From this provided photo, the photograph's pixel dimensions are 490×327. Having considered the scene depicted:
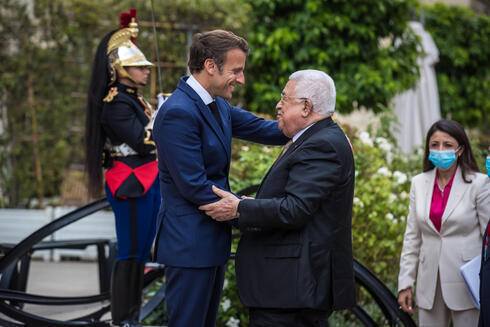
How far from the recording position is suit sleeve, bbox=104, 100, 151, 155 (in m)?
3.77

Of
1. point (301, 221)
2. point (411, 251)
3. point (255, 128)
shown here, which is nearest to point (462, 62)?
point (411, 251)

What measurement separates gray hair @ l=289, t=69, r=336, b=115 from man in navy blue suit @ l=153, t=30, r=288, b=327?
0.29 metres

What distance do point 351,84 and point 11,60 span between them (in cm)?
435

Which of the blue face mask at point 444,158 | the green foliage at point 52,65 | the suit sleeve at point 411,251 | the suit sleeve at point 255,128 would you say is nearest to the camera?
the suit sleeve at point 255,128

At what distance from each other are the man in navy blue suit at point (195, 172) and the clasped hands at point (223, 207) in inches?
0.9

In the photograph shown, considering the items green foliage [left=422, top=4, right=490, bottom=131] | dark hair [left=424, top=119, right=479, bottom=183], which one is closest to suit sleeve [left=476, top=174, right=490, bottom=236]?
dark hair [left=424, top=119, right=479, bottom=183]

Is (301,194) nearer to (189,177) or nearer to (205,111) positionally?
(189,177)

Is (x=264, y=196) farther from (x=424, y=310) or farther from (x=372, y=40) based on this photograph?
(x=372, y=40)

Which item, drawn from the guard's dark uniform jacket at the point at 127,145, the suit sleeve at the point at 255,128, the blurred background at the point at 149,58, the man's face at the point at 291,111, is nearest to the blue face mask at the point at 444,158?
the suit sleeve at the point at 255,128

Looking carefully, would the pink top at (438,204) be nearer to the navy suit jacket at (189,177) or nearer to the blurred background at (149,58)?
the navy suit jacket at (189,177)

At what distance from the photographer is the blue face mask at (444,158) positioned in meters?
3.49

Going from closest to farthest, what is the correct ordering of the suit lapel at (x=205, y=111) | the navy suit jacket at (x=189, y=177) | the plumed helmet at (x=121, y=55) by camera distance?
the navy suit jacket at (x=189, y=177)
the suit lapel at (x=205, y=111)
the plumed helmet at (x=121, y=55)

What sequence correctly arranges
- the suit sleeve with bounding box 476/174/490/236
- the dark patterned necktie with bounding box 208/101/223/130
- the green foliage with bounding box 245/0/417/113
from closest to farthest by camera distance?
the dark patterned necktie with bounding box 208/101/223/130 → the suit sleeve with bounding box 476/174/490/236 → the green foliage with bounding box 245/0/417/113

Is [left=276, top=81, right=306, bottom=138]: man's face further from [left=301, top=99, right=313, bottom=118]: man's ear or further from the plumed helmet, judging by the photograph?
the plumed helmet
